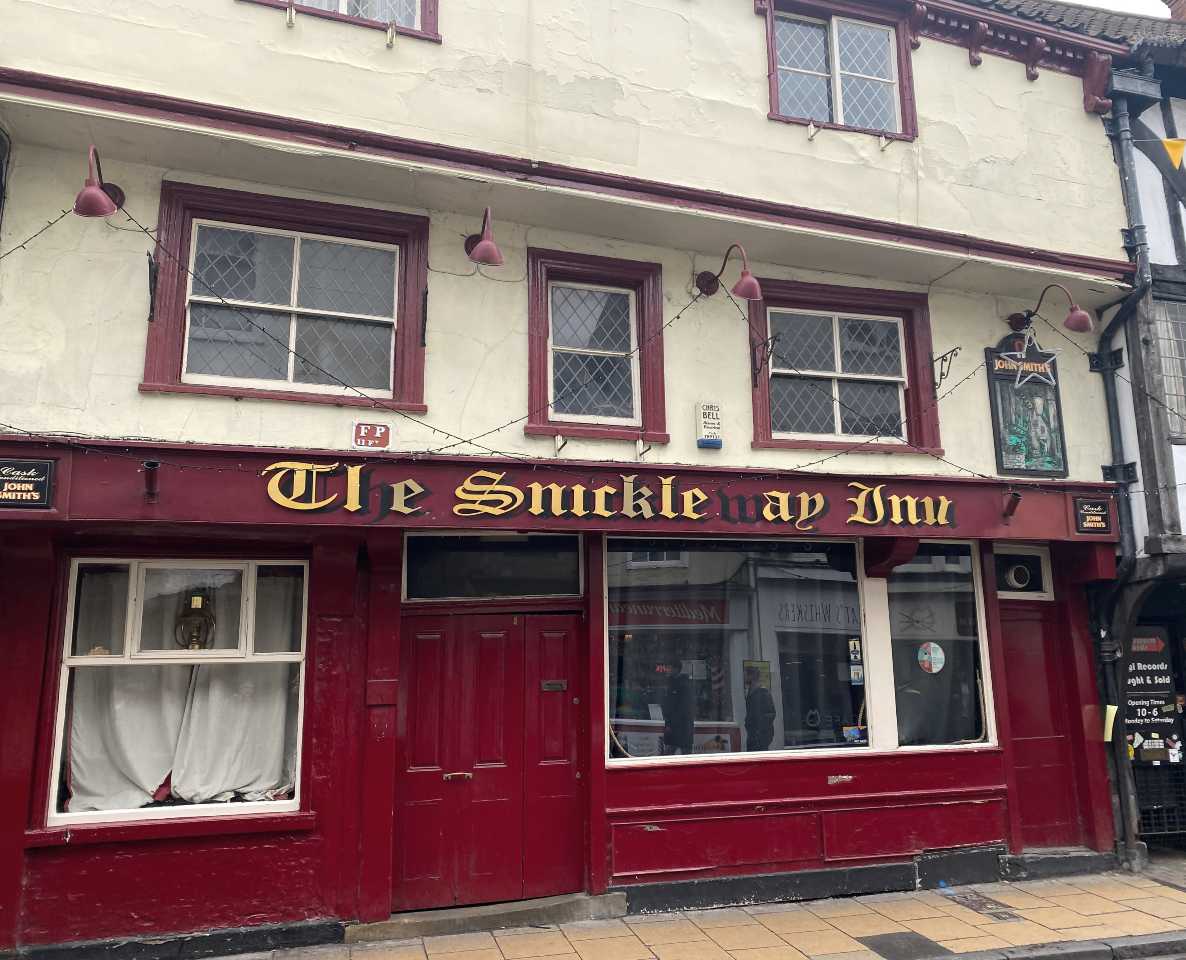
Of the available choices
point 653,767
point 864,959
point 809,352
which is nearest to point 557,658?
point 653,767

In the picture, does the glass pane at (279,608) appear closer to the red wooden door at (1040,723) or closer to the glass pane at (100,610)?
the glass pane at (100,610)

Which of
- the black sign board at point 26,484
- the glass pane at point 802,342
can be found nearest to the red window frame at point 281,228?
the black sign board at point 26,484

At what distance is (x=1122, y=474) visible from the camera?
880cm

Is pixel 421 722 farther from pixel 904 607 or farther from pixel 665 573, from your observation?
pixel 904 607

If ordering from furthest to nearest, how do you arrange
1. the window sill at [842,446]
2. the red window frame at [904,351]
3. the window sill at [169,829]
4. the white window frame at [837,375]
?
1. the white window frame at [837,375]
2. the red window frame at [904,351]
3. the window sill at [842,446]
4. the window sill at [169,829]

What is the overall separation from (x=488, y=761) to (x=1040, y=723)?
5.75 meters

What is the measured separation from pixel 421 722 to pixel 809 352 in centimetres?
506

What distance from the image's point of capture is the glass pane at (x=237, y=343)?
666cm

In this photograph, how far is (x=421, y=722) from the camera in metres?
7.10

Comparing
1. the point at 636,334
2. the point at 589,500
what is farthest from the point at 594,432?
the point at 636,334

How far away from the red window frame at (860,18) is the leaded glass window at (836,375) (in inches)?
74.6

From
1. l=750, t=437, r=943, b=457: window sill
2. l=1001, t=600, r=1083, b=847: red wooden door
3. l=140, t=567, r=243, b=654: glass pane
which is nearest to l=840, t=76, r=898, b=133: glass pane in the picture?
l=750, t=437, r=943, b=457: window sill

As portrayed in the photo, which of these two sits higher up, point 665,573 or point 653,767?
point 665,573

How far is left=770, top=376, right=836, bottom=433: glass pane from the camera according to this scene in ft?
26.9
